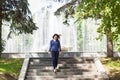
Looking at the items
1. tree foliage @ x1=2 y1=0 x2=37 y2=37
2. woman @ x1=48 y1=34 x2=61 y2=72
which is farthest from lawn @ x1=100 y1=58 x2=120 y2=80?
tree foliage @ x1=2 y1=0 x2=37 y2=37

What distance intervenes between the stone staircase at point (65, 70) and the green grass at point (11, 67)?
626mm

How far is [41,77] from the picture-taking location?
57.2 feet

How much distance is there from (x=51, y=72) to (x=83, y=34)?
207 ft

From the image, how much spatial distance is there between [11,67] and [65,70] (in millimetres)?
3018

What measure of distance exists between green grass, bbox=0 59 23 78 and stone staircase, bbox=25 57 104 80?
63 centimetres

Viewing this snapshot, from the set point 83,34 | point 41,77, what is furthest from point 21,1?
point 83,34

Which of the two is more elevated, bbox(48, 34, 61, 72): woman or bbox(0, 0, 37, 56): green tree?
bbox(0, 0, 37, 56): green tree

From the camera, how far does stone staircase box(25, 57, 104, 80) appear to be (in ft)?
57.0

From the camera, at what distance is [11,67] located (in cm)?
1914

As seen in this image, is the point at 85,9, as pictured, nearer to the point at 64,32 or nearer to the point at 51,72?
the point at 51,72

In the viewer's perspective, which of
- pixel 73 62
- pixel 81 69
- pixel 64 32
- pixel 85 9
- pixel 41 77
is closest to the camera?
pixel 85 9

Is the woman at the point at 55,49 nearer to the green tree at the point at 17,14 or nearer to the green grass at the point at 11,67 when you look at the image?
the green grass at the point at 11,67

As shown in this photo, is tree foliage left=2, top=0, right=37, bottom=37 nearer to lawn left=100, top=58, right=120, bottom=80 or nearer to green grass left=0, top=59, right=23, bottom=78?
green grass left=0, top=59, right=23, bottom=78

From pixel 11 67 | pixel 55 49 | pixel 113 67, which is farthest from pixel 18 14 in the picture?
pixel 113 67
